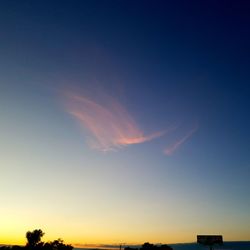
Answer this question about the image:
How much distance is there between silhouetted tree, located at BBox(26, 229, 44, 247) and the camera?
92062 mm

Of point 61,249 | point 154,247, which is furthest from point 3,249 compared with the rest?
point 154,247

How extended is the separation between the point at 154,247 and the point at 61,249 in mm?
29601

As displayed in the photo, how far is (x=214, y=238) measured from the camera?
8500 cm

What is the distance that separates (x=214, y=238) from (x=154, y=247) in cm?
1915

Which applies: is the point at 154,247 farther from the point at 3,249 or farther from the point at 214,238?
the point at 3,249

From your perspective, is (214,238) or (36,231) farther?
(36,231)

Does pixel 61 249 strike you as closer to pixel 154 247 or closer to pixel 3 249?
pixel 3 249

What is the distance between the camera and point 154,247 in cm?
9269

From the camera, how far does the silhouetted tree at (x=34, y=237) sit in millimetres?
92062

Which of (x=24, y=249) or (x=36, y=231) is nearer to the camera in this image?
(x=24, y=249)

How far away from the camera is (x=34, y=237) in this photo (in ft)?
303

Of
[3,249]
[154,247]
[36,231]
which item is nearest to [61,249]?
[36,231]

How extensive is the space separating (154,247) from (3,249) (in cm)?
4523

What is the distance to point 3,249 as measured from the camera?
85.6 metres
